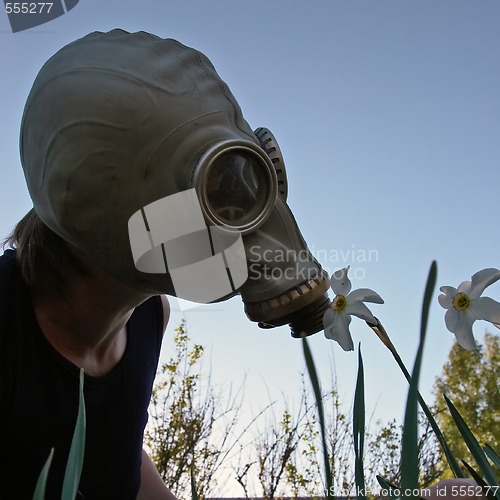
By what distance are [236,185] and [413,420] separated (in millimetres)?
461

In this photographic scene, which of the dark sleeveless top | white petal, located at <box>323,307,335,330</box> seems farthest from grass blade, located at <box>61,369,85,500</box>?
the dark sleeveless top

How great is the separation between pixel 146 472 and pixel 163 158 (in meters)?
0.86

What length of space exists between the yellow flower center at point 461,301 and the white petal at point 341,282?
12 cm

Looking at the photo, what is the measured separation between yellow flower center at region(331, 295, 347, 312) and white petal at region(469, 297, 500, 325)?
0.43 feet

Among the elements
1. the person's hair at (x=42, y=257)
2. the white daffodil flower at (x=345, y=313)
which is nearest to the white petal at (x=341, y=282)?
the white daffodil flower at (x=345, y=313)

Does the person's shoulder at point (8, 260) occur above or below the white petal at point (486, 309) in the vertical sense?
above

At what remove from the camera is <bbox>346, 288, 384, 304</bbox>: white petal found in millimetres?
662

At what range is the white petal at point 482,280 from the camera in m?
0.60

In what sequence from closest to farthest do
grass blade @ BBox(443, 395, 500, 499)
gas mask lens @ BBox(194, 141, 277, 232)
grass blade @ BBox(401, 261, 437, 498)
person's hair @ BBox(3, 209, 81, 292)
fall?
grass blade @ BBox(401, 261, 437, 498), grass blade @ BBox(443, 395, 500, 499), gas mask lens @ BBox(194, 141, 277, 232), person's hair @ BBox(3, 209, 81, 292)

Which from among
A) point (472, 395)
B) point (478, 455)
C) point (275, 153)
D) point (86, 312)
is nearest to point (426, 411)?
point (478, 455)

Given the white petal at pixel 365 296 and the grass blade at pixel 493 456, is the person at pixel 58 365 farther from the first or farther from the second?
the grass blade at pixel 493 456

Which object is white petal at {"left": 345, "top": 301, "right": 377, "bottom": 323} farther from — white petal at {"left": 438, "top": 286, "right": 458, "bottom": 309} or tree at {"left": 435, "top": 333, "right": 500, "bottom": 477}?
tree at {"left": 435, "top": 333, "right": 500, "bottom": 477}

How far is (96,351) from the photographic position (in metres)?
1.22

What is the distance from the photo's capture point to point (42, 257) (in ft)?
3.48
